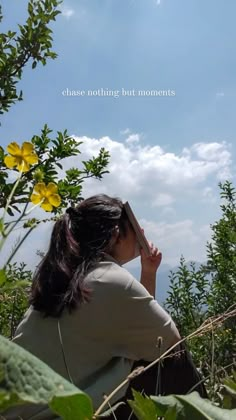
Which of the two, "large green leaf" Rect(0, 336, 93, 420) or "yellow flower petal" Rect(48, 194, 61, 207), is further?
"yellow flower petal" Rect(48, 194, 61, 207)

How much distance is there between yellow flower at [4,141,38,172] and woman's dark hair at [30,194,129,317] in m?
1.04

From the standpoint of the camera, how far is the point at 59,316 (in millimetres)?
1665

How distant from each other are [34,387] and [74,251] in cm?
145

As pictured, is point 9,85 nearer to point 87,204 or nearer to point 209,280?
point 87,204

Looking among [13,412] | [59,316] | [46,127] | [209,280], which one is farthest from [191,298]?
[13,412]

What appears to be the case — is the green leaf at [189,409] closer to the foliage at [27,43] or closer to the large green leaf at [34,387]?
the large green leaf at [34,387]

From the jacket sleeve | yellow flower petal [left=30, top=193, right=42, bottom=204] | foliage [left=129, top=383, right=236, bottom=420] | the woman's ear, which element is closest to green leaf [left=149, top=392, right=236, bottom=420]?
foliage [left=129, top=383, right=236, bottom=420]

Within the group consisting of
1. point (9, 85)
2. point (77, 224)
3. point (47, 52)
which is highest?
point (47, 52)

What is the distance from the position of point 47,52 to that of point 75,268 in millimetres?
1513

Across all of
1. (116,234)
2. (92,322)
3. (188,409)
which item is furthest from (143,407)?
(116,234)

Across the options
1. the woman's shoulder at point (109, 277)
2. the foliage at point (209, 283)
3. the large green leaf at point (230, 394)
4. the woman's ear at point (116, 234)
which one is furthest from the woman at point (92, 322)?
the foliage at point (209, 283)

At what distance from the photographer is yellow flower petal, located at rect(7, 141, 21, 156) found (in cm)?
61

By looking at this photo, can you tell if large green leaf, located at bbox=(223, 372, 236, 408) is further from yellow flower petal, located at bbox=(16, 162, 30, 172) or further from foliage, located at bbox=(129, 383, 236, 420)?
yellow flower petal, located at bbox=(16, 162, 30, 172)

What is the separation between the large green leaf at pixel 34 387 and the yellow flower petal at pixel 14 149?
0.77 ft
